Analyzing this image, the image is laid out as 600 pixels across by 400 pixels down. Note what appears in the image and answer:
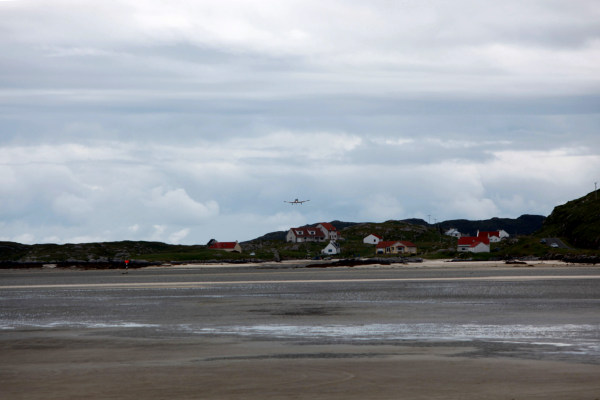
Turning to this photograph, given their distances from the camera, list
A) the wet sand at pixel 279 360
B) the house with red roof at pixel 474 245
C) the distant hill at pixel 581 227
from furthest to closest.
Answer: the house with red roof at pixel 474 245
the distant hill at pixel 581 227
the wet sand at pixel 279 360

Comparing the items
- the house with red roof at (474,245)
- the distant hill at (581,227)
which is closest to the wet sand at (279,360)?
the distant hill at (581,227)

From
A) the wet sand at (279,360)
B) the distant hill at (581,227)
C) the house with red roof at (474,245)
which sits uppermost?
the distant hill at (581,227)

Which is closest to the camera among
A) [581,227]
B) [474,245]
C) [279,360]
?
[279,360]

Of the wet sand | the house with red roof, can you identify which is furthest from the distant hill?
the wet sand

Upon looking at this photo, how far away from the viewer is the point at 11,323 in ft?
126

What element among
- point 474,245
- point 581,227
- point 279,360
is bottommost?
point 279,360

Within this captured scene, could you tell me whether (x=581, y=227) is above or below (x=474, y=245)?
above

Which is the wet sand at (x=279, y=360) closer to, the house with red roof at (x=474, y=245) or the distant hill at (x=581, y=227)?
the distant hill at (x=581, y=227)

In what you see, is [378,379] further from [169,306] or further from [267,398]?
[169,306]

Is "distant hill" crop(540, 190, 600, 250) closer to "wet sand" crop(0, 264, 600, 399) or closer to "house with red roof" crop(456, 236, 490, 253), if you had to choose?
"house with red roof" crop(456, 236, 490, 253)

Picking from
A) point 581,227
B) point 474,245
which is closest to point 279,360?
point 581,227

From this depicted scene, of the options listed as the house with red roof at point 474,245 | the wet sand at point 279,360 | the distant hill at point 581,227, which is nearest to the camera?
the wet sand at point 279,360

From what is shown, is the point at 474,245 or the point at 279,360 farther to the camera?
the point at 474,245

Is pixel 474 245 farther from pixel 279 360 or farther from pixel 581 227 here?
pixel 279 360
